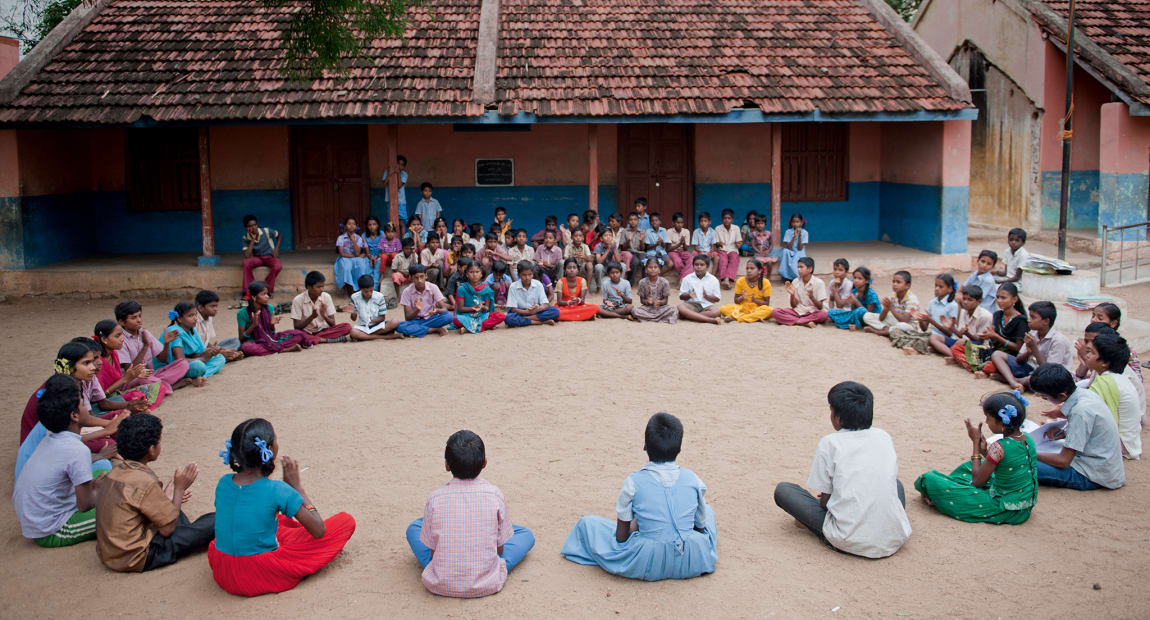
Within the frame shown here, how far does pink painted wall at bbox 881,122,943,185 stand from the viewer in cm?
1494

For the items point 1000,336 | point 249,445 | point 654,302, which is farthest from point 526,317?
point 249,445

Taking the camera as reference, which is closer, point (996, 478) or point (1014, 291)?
point (996, 478)

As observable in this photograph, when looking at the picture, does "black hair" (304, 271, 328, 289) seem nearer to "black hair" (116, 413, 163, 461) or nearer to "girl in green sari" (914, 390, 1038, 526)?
"black hair" (116, 413, 163, 461)

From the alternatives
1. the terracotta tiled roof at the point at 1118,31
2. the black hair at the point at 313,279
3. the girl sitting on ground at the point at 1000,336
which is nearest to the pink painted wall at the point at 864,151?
the terracotta tiled roof at the point at 1118,31

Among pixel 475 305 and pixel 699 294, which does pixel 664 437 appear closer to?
pixel 475 305

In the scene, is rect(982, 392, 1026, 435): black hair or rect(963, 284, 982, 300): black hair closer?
rect(982, 392, 1026, 435): black hair

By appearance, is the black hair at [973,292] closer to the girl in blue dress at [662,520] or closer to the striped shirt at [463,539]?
the girl in blue dress at [662,520]

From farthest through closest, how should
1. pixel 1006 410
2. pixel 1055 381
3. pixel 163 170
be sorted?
pixel 163 170, pixel 1055 381, pixel 1006 410

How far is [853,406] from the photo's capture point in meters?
5.13

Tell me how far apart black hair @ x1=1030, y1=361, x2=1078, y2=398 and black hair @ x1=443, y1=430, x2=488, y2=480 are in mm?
3643

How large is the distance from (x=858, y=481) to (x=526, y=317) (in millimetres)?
6286

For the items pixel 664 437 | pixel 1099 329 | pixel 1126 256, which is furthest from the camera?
pixel 1126 256

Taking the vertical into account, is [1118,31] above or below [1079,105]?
above

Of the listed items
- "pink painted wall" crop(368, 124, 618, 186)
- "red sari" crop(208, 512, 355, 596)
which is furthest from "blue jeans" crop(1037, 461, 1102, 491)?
"pink painted wall" crop(368, 124, 618, 186)
